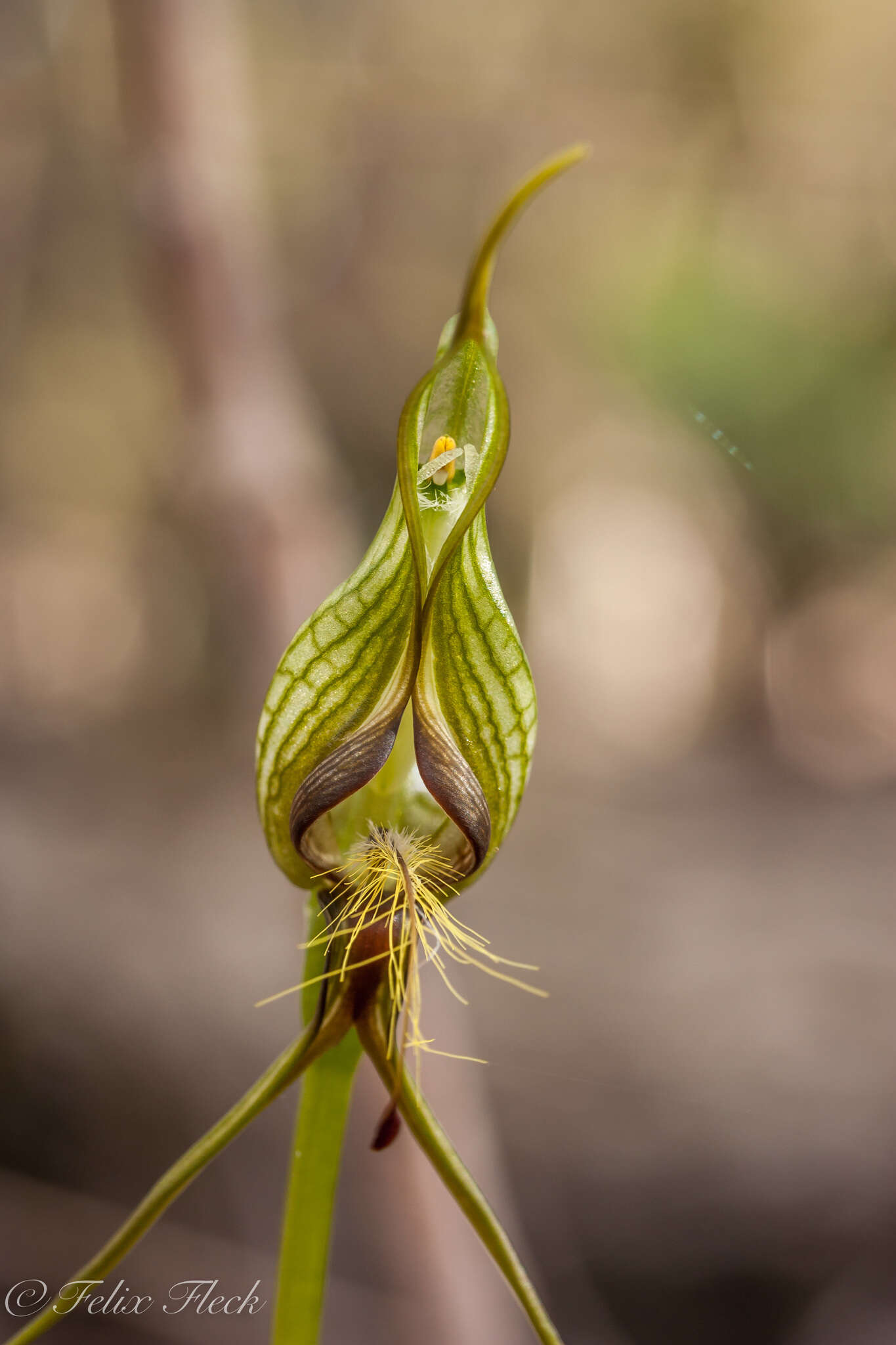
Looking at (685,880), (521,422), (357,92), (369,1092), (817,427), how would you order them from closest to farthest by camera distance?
(369,1092) < (685,880) < (817,427) < (357,92) < (521,422)

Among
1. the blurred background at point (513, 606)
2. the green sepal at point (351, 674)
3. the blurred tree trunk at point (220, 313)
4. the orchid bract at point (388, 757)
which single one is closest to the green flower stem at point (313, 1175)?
the orchid bract at point (388, 757)

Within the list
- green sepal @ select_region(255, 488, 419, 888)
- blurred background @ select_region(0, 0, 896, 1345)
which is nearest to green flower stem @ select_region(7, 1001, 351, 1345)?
green sepal @ select_region(255, 488, 419, 888)

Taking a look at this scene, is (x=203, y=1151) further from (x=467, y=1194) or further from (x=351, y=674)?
(x=351, y=674)

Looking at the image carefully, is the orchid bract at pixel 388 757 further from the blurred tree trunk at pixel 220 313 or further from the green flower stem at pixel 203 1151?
the blurred tree trunk at pixel 220 313

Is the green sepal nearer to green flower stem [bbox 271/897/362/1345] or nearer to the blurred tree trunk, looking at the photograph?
green flower stem [bbox 271/897/362/1345]

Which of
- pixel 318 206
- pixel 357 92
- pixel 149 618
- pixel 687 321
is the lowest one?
pixel 149 618

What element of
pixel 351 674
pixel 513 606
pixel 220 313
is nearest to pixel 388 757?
pixel 351 674

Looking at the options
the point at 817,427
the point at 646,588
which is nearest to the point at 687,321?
the point at 817,427

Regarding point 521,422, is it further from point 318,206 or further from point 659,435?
point 318,206
